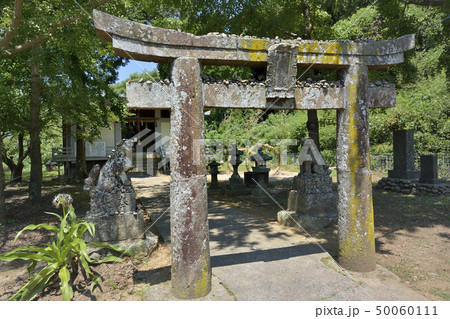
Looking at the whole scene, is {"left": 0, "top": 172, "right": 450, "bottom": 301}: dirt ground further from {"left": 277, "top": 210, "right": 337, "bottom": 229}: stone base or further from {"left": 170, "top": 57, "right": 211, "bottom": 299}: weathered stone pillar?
{"left": 170, "top": 57, "right": 211, "bottom": 299}: weathered stone pillar

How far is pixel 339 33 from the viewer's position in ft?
33.5

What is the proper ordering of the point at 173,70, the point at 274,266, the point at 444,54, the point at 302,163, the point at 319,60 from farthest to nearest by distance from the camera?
the point at 444,54 → the point at 302,163 → the point at 274,266 → the point at 319,60 → the point at 173,70

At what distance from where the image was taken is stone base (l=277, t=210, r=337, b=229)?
6637mm

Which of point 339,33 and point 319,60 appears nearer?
point 319,60

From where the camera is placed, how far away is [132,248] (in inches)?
195

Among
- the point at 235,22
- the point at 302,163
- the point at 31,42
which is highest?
the point at 235,22

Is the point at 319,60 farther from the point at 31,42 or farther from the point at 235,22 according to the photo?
the point at 31,42

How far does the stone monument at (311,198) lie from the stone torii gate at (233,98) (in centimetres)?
242

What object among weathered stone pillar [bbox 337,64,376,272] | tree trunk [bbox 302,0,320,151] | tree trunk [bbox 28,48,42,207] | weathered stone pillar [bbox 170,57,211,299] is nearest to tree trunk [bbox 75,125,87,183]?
tree trunk [bbox 28,48,42,207]

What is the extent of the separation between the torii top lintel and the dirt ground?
3.19 m

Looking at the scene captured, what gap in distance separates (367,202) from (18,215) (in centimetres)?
940

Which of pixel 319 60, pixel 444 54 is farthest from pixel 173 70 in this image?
pixel 444 54

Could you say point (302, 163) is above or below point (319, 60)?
below

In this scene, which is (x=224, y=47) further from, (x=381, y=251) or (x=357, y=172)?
(x=381, y=251)
